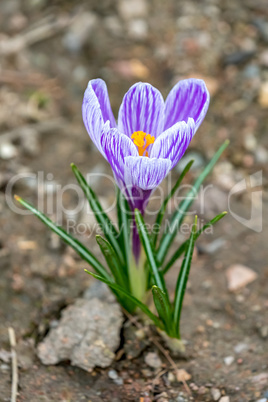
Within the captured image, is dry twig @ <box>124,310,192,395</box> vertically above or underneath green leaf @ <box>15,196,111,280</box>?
underneath

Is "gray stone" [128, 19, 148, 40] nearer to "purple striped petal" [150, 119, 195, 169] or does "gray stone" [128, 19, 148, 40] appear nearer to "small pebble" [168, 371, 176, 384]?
"purple striped petal" [150, 119, 195, 169]

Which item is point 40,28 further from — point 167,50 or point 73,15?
point 167,50

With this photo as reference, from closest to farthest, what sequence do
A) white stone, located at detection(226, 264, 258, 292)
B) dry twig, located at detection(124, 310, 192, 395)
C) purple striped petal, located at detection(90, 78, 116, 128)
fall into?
1. purple striped petal, located at detection(90, 78, 116, 128)
2. dry twig, located at detection(124, 310, 192, 395)
3. white stone, located at detection(226, 264, 258, 292)

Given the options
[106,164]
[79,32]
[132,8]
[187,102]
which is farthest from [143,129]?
[132,8]

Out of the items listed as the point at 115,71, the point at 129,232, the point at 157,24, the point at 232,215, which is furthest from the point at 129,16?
the point at 129,232

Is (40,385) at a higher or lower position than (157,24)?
lower

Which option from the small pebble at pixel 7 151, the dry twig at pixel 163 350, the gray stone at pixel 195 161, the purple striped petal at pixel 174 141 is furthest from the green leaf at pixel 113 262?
the small pebble at pixel 7 151

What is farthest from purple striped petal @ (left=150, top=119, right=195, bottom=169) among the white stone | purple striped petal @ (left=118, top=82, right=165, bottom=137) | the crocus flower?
the white stone
